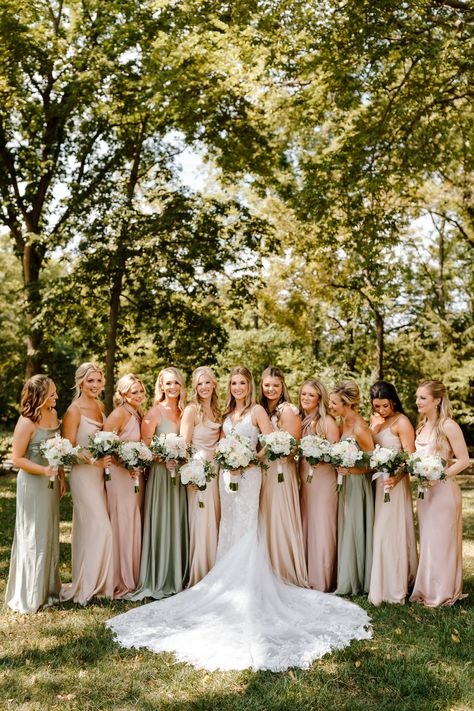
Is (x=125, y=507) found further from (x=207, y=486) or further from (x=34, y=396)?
(x=34, y=396)

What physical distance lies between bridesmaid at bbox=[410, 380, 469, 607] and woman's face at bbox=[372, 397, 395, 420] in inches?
14.7

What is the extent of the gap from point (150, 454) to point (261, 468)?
132 centimetres

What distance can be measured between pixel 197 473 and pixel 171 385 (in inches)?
48.4

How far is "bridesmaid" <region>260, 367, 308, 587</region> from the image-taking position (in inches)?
299

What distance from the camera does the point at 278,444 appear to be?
7109mm

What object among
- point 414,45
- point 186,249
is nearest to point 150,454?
point 414,45

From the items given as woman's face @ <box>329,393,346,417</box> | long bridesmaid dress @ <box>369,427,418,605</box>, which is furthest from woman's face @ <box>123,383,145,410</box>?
long bridesmaid dress @ <box>369,427,418,605</box>

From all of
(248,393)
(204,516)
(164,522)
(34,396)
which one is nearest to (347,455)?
(248,393)

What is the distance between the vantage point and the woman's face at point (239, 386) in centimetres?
762

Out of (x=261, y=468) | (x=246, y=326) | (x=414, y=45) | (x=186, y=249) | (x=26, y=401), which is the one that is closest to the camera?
(x=26, y=401)

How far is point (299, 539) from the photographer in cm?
766

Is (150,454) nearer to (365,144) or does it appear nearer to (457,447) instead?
(457,447)

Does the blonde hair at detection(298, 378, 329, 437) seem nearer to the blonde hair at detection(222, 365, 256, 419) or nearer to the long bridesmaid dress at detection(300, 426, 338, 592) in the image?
the long bridesmaid dress at detection(300, 426, 338, 592)

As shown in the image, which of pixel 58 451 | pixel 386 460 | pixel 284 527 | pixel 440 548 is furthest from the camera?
pixel 284 527
